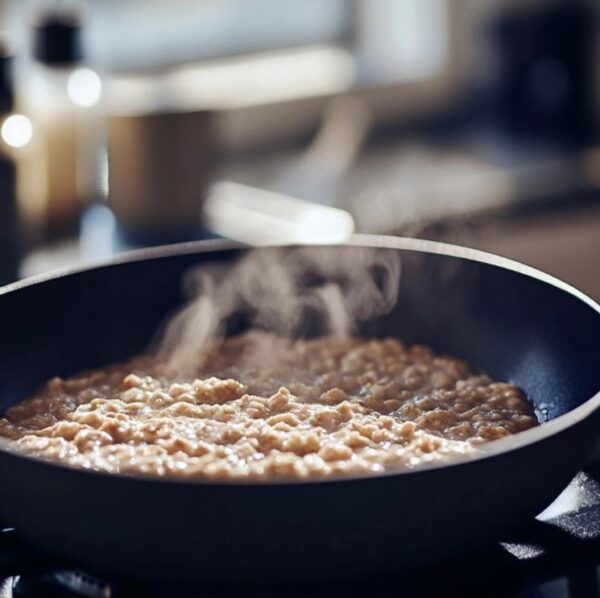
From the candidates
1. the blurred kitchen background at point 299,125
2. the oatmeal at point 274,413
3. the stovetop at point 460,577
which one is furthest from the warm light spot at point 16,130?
the stovetop at point 460,577

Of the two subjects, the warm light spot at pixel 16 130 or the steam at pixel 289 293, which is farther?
the warm light spot at pixel 16 130

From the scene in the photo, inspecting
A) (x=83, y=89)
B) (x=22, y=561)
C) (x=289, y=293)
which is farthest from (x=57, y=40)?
(x=22, y=561)

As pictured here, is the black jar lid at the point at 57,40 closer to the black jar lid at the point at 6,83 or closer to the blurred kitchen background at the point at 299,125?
the blurred kitchen background at the point at 299,125

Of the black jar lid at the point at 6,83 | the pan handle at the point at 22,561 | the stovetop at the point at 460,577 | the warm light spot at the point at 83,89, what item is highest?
the warm light spot at the point at 83,89

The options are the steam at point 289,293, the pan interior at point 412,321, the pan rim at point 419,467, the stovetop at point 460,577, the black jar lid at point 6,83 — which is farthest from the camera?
the black jar lid at point 6,83

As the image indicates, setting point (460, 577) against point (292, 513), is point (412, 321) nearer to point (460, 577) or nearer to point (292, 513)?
point (460, 577)

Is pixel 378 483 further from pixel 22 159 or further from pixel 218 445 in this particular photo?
pixel 22 159
